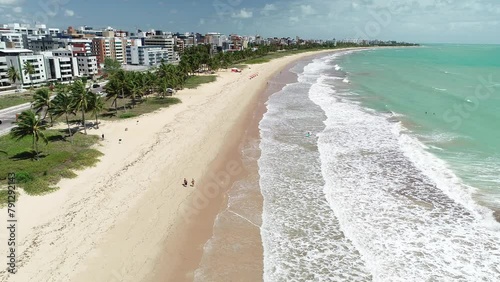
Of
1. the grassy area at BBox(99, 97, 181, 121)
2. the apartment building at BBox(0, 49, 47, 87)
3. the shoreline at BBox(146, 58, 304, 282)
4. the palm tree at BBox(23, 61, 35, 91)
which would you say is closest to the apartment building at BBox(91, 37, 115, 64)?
the apartment building at BBox(0, 49, 47, 87)

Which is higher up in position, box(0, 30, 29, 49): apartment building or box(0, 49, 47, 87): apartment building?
box(0, 30, 29, 49): apartment building

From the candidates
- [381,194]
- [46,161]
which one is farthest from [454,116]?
[46,161]

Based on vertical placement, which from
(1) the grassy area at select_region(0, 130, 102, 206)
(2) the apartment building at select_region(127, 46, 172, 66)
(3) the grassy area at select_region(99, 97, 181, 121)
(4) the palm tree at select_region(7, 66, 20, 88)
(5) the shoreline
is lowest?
(5) the shoreline

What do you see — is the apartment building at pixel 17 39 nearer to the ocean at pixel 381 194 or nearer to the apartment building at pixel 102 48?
the apartment building at pixel 102 48

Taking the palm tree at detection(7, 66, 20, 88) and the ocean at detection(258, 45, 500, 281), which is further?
the palm tree at detection(7, 66, 20, 88)

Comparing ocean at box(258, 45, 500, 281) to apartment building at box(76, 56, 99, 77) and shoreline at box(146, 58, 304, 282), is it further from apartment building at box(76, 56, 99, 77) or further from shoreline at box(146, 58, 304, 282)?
apartment building at box(76, 56, 99, 77)

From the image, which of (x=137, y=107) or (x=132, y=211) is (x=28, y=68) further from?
(x=132, y=211)

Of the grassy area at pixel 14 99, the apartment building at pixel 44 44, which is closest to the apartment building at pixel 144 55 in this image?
the apartment building at pixel 44 44
